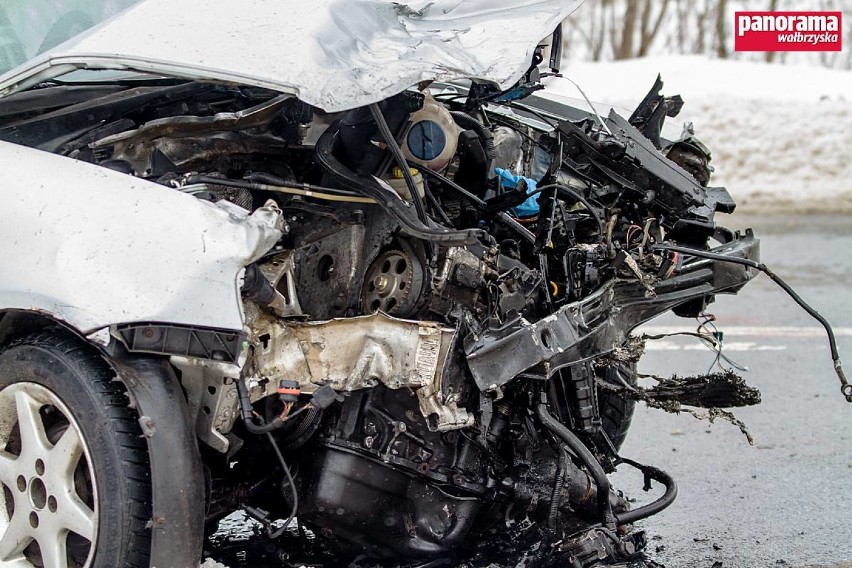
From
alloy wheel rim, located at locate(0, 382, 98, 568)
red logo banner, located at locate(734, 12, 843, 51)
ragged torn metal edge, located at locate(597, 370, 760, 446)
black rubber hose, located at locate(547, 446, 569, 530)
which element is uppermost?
red logo banner, located at locate(734, 12, 843, 51)

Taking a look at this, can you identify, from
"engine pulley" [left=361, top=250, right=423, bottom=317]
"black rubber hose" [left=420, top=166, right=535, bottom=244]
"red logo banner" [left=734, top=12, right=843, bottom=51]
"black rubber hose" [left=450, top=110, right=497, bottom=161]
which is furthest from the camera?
"red logo banner" [left=734, top=12, right=843, bottom=51]

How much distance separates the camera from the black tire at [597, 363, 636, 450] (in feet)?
14.0

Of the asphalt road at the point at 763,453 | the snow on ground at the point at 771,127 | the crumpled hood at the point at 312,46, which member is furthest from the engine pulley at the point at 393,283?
the snow on ground at the point at 771,127

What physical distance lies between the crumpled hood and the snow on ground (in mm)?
9263

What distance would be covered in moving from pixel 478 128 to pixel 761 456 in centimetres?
259

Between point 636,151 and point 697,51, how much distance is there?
18.3m

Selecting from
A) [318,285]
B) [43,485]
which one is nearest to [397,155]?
[318,285]

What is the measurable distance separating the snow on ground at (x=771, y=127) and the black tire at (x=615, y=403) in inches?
329

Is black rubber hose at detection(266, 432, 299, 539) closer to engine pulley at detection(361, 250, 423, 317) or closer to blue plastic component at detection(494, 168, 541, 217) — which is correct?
engine pulley at detection(361, 250, 423, 317)

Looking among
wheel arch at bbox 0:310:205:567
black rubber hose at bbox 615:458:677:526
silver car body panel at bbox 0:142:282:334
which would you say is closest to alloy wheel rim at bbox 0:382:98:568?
wheel arch at bbox 0:310:205:567

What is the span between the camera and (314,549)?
381 cm

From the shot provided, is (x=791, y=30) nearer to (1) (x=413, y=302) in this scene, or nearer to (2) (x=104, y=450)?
(1) (x=413, y=302)

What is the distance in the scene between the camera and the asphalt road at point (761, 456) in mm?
4051

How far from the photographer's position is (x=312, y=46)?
113 inches
